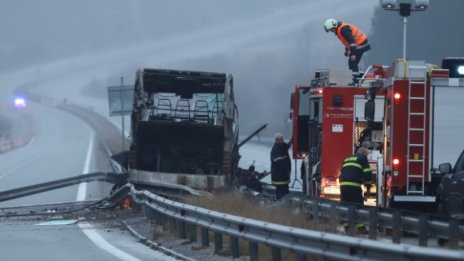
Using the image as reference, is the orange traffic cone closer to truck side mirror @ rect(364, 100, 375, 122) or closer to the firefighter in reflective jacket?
truck side mirror @ rect(364, 100, 375, 122)

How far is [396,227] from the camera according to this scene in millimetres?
14211

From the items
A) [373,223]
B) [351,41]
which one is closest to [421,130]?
[373,223]

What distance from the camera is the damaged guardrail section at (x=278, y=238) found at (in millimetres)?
9578

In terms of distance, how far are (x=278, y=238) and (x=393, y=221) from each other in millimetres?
2368

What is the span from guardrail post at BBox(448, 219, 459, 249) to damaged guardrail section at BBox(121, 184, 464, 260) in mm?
1781

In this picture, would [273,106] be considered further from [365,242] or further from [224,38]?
[365,242]

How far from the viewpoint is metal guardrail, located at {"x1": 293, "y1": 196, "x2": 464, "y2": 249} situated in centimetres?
1320

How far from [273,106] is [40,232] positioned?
39.8 metres

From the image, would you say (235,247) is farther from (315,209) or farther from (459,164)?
(459,164)

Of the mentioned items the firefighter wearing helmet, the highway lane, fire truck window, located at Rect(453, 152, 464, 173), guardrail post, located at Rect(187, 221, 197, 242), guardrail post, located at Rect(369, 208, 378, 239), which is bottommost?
the highway lane

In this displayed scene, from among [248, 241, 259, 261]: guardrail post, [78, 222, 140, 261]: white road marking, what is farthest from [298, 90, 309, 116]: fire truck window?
[248, 241, 259, 261]: guardrail post

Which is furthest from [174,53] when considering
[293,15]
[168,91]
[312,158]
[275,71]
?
[312,158]

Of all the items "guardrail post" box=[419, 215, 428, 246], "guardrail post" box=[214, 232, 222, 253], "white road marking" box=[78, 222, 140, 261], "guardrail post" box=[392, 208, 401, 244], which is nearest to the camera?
"guardrail post" box=[419, 215, 428, 246]

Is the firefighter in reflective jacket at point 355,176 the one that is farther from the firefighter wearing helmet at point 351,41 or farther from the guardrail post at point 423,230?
the firefighter wearing helmet at point 351,41
